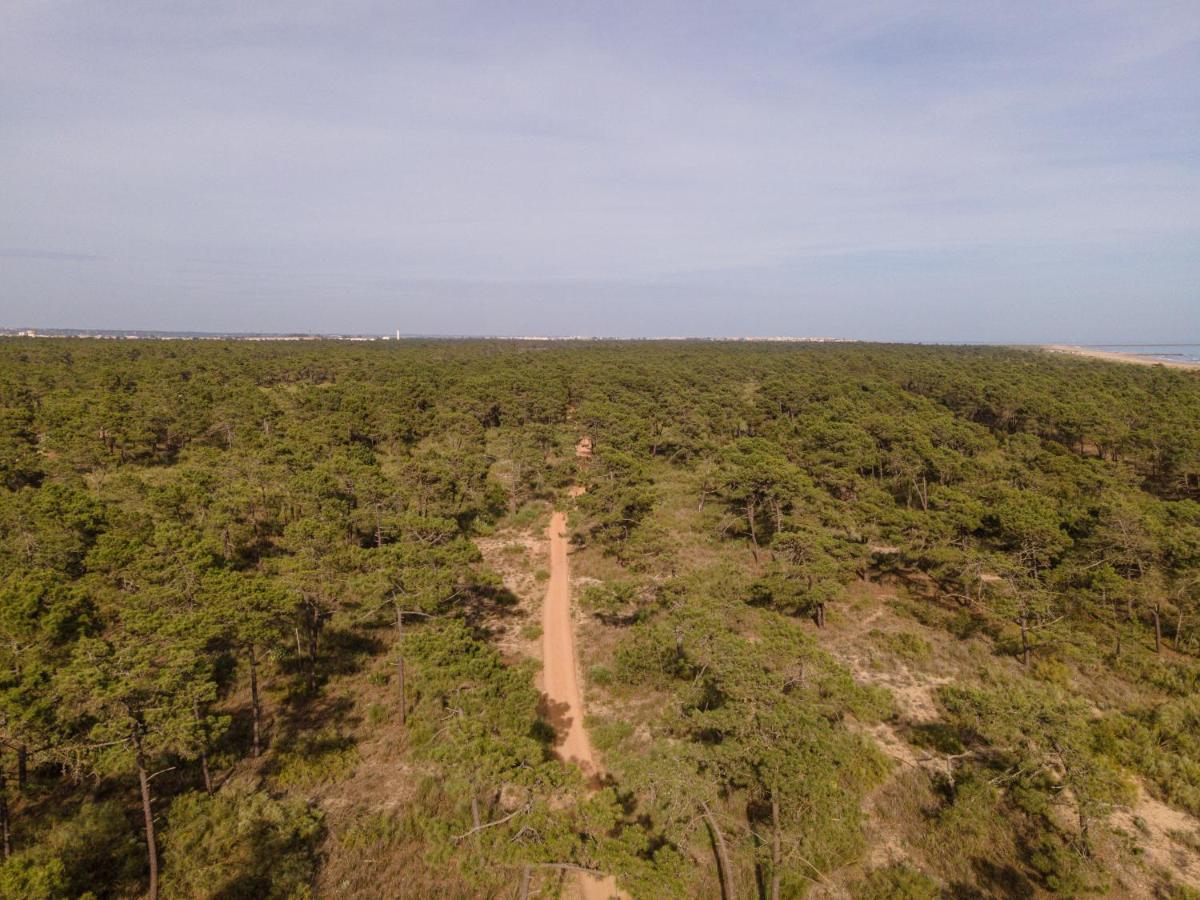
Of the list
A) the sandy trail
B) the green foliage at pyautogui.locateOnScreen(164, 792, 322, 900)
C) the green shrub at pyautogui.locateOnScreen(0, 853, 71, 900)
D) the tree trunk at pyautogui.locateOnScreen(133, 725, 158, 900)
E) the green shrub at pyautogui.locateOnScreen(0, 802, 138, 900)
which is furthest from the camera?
the sandy trail

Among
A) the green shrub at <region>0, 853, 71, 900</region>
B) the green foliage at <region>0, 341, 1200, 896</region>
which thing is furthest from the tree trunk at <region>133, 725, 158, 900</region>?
the green shrub at <region>0, 853, 71, 900</region>

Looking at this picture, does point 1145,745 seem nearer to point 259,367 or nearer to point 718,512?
Result: point 718,512

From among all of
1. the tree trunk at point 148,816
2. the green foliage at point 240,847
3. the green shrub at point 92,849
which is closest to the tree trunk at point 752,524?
the green foliage at point 240,847

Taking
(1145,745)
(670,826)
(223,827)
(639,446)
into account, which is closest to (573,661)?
(670,826)

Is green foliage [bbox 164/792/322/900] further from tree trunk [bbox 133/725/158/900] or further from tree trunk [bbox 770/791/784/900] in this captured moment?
tree trunk [bbox 770/791/784/900]

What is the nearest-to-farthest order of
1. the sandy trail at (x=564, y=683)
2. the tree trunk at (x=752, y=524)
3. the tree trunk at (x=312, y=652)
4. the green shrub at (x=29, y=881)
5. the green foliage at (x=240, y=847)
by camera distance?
the green shrub at (x=29, y=881), the green foliage at (x=240, y=847), the sandy trail at (x=564, y=683), the tree trunk at (x=312, y=652), the tree trunk at (x=752, y=524)

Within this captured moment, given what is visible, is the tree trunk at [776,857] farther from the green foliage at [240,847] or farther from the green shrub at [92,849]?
the green shrub at [92,849]
